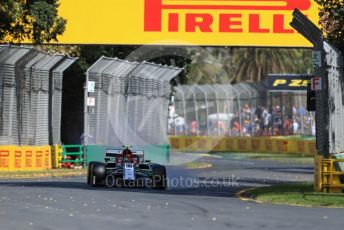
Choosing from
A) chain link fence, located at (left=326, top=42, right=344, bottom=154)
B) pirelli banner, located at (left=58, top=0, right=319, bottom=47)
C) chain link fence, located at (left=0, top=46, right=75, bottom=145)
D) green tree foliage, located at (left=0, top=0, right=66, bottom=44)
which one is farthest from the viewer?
pirelli banner, located at (left=58, top=0, right=319, bottom=47)

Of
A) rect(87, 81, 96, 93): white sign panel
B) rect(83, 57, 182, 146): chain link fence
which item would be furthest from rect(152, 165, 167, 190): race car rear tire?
rect(87, 81, 96, 93): white sign panel

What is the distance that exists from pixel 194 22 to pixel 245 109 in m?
17.3

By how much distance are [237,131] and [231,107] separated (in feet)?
10.9

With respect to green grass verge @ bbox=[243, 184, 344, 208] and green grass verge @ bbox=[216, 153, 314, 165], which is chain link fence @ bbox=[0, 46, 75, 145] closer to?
green grass verge @ bbox=[243, 184, 344, 208]

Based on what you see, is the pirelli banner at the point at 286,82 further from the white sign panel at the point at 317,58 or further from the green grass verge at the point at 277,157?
the white sign panel at the point at 317,58

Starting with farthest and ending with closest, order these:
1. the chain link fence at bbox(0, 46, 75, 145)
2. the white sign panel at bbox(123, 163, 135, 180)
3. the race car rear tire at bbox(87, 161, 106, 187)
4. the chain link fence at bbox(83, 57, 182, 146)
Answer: the chain link fence at bbox(83, 57, 182, 146) → the chain link fence at bbox(0, 46, 75, 145) → the race car rear tire at bbox(87, 161, 106, 187) → the white sign panel at bbox(123, 163, 135, 180)

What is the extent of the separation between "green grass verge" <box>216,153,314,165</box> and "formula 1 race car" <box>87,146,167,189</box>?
63.9 feet

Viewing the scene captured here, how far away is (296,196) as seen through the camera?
2022 cm

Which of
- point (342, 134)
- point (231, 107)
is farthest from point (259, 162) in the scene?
point (342, 134)

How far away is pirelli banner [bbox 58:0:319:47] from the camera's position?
3325 centimetres

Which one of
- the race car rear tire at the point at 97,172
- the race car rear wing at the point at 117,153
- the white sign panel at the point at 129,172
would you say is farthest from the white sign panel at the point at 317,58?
the race car rear tire at the point at 97,172

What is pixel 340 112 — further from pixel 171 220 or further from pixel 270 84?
pixel 270 84

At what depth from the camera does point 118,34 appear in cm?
3328

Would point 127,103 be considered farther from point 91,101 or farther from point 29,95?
point 29,95
